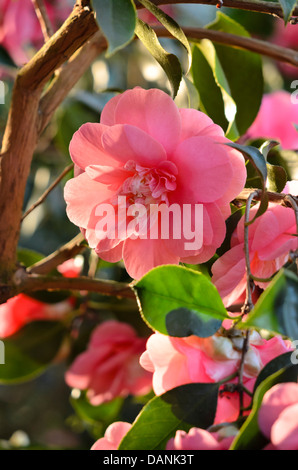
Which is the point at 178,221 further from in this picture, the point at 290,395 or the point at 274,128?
the point at 274,128

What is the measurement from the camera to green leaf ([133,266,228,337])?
18.0 inches

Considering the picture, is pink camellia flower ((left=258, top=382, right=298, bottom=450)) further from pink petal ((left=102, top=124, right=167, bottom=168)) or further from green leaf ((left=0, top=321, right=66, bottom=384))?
green leaf ((left=0, top=321, right=66, bottom=384))

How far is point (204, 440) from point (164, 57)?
0.32 m

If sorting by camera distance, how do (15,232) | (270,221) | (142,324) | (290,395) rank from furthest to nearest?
(142,324) → (15,232) → (270,221) → (290,395)

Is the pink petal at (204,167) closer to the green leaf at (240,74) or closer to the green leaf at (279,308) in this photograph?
the green leaf at (279,308)

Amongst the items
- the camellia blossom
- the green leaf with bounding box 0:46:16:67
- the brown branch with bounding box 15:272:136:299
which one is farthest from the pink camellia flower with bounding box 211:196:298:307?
the green leaf with bounding box 0:46:16:67

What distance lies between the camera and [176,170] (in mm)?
504

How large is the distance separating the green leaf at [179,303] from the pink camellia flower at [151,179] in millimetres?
45

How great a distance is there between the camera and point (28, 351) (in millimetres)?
967

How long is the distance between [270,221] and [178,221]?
72 millimetres

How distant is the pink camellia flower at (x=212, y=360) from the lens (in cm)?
48

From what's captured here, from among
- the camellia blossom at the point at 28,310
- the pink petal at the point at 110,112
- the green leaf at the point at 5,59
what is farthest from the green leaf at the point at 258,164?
the green leaf at the point at 5,59

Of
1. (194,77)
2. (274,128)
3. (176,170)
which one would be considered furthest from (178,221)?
(274,128)

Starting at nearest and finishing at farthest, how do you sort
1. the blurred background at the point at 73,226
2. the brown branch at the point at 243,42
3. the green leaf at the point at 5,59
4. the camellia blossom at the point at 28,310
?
the brown branch at the point at 243,42, the camellia blossom at the point at 28,310, the blurred background at the point at 73,226, the green leaf at the point at 5,59
